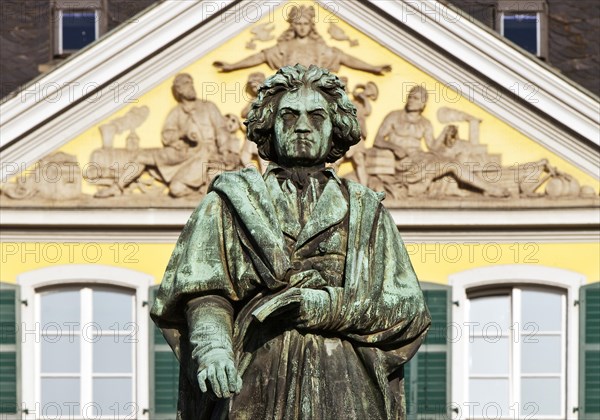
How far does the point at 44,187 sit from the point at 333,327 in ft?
57.7

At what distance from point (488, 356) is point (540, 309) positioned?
614 mm

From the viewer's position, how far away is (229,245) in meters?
8.98

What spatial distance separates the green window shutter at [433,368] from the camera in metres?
25.5

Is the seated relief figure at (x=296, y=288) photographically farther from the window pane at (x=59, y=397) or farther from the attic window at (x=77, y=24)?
the attic window at (x=77, y=24)

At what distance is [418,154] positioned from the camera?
26016mm

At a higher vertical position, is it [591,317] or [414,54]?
[414,54]

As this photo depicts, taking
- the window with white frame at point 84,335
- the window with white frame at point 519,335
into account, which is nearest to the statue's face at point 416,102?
the window with white frame at point 519,335

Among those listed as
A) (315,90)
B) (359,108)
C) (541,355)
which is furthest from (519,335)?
(315,90)

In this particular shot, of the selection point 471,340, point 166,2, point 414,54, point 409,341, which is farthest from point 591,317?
point 409,341

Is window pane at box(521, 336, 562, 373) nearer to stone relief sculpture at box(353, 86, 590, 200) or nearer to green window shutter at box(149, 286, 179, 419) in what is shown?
stone relief sculpture at box(353, 86, 590, 200)

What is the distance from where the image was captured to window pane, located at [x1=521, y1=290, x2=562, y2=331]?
85.2ft

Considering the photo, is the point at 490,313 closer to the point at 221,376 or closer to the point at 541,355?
the point at 541,355

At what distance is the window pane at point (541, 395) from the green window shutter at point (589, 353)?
22 cm

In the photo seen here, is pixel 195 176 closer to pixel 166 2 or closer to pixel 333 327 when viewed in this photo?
pixel 166 2
